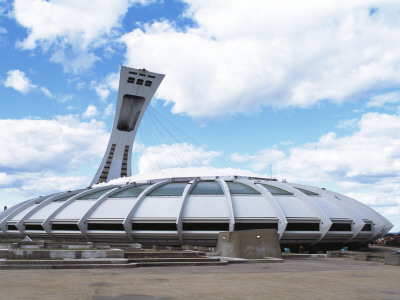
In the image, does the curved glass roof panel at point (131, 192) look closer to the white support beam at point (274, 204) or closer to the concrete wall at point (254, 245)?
the white support beam at point (274, 204)

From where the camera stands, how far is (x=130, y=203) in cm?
3625

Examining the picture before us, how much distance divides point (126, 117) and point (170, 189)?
3022 centimetres

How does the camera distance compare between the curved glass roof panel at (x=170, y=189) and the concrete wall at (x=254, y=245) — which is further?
the curved glass roof panel at (x=170, y=189)

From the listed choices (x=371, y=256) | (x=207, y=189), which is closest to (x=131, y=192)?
(x=207, y=189)

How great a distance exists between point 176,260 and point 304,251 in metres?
18.3

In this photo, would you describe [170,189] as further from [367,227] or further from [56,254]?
[367,227]

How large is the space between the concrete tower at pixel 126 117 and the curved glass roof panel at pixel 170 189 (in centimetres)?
2378

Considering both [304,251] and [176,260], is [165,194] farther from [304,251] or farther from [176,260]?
[176,260]

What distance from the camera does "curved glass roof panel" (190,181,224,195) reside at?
37078mm

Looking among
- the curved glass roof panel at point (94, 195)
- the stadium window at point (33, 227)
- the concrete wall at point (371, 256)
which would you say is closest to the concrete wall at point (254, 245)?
the concrete wall at point (371, 256)

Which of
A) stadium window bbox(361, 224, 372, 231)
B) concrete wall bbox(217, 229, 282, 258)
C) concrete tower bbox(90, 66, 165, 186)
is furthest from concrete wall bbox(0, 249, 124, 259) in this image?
concrete tower bbox(90, 66, 165, 186)

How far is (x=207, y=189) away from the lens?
38.1m

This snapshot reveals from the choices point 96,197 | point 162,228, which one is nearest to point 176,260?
point 162,228

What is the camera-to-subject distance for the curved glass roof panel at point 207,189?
37078 mm
